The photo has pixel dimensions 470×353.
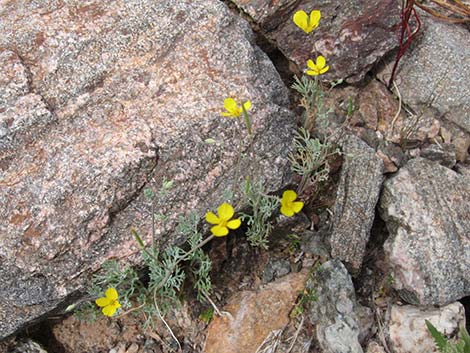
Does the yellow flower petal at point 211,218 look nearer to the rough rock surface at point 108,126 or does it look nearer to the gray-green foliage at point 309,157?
the rough rock surface at point 108,126

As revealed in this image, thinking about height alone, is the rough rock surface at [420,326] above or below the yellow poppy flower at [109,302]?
below

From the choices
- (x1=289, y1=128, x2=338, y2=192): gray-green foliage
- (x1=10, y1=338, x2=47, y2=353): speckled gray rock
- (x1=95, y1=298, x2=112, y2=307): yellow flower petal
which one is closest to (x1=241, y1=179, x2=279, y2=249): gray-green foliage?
(x1=289, y1=128, x2=338, y2=192): gray-green foliage

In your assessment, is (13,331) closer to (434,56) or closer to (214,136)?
(214,136)

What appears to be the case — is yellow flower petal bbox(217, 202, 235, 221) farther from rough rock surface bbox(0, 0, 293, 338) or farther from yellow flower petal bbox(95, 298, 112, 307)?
yellow flower petal bbox(95, 298, 112, 307)

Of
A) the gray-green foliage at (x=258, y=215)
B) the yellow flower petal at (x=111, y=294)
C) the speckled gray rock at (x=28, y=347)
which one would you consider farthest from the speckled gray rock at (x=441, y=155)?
the speckled gray rock at (x=28, y=347)

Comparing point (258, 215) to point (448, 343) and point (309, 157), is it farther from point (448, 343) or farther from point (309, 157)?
point (448, 343)

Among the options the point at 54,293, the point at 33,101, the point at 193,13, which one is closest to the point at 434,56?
the point at 193,13
